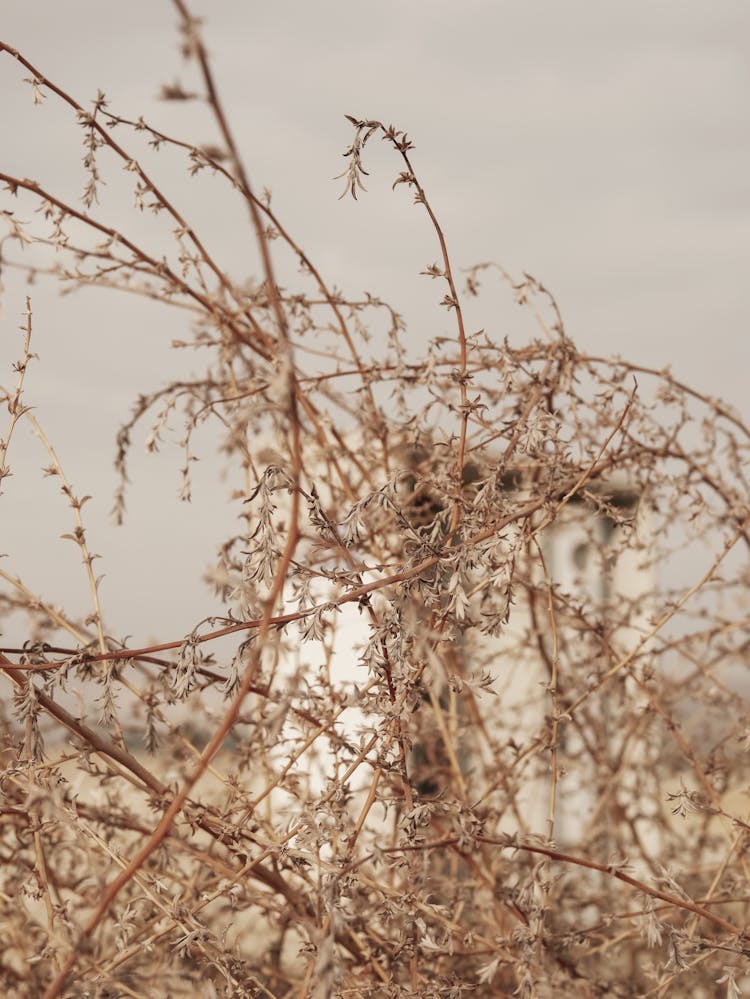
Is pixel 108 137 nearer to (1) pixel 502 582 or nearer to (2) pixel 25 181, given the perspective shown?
(2) pixel 25 181

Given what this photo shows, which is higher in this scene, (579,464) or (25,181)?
(579,464)

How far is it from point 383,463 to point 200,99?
5.03 feet

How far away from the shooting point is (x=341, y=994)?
1519mm

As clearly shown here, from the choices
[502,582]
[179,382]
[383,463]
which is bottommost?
[502,582]

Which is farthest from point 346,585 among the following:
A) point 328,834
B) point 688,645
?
point 688,645

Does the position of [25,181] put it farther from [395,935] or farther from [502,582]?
[395,935]

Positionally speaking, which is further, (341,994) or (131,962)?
(131,962)

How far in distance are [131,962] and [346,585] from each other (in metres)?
0.80

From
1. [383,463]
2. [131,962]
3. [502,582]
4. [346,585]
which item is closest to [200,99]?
[346,585]

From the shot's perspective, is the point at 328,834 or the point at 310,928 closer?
the point at 310,928

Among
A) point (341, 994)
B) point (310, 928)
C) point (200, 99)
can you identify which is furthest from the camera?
point (341, 994)

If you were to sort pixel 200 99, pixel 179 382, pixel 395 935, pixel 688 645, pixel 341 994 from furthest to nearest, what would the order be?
1. pixel 688 645
2. pixel 179 382
3. pixel 395 935
4. pixel 341 994
5. pixel 200 99

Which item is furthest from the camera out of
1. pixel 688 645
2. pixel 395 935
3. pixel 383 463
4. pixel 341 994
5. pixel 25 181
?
pixel 688 645

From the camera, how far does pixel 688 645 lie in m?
2.72
